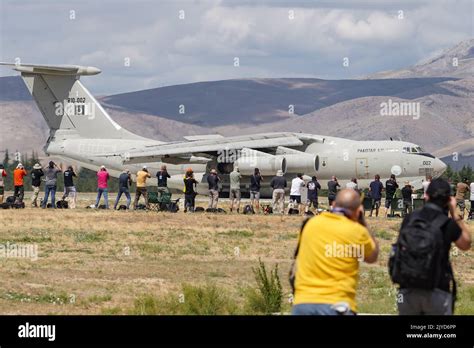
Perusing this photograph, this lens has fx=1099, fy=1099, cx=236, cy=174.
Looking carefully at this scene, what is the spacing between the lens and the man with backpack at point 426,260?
1014 centimetres

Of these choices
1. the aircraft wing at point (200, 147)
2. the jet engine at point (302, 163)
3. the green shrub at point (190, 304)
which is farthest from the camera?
the aircraft wing at point (200, 147)

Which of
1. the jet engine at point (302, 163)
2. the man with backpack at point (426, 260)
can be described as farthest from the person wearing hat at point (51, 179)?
the man with backpack at point (426, 260)

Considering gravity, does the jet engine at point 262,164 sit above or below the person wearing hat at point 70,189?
above

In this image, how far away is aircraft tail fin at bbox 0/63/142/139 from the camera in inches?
2058

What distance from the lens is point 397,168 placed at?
4378cm

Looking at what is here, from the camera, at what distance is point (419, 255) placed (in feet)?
33.2

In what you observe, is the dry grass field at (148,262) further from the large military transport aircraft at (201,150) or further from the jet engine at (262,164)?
the large military transport aircraft at (201,150)

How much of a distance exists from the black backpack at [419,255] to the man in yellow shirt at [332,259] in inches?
11.3

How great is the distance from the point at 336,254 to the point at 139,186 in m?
28.9

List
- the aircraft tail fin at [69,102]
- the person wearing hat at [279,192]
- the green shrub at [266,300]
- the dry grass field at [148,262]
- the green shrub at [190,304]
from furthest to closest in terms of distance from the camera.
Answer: the aircraft tail fin at [69,102], the person wearing hat at [279,192], the dry grass field at [148,262], the green shrub at [266,300], the green shrub at [190,304]

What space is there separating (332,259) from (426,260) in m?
0.88

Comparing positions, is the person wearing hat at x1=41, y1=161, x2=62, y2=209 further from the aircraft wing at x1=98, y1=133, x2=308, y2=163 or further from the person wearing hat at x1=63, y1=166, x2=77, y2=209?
the aircraft wing at x1=98, y1=133, x2=308, y2=163
